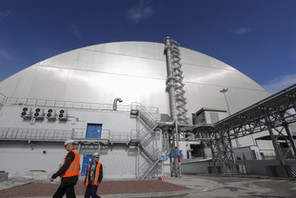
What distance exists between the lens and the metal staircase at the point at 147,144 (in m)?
14.1

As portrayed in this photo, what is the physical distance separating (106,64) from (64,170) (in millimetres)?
24171

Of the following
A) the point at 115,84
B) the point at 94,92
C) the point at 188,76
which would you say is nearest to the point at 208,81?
the point at 188,76

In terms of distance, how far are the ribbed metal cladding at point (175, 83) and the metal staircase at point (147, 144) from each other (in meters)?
7.61

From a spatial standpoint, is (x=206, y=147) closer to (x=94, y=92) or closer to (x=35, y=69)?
(x=94, y=92)

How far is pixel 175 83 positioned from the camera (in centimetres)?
2630

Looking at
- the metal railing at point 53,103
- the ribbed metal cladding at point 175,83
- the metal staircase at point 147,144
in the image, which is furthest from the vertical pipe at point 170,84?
the metal staircase at point 147,144

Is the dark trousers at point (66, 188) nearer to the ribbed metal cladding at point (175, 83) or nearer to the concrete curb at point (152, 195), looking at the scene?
the concrete curb at point (152, 195)

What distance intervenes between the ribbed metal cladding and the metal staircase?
761 centimetres

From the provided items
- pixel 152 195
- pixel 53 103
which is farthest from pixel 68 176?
pixel 53 103

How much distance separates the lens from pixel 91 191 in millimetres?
3770

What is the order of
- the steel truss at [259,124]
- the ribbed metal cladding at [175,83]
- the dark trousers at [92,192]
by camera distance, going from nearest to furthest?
the dark trousers at [92,192] < the steel truss at [259,124] < the ribbed metal cladding at [175,83]

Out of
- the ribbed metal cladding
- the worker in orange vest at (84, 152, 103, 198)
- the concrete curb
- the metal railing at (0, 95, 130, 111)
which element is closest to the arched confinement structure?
the metal railing at (0, 95, 130, 111)

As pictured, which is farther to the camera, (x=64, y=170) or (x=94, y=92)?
(x=94, y=92)

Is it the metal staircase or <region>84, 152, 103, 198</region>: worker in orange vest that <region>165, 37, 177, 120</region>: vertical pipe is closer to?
the metal staircase
